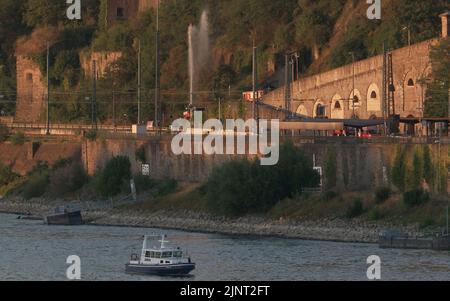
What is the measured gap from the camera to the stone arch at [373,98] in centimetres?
12394

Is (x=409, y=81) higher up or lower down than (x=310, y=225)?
higher up

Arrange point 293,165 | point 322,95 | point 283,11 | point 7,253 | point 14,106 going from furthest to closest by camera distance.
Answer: point 14,106, point 283,11, point 322,95, point 293,165, point 7,253

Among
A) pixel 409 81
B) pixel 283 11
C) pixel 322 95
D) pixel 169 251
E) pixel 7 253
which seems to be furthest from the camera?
pixel 283 11

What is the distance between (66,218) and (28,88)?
179 feet

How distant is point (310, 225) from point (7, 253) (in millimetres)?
15613

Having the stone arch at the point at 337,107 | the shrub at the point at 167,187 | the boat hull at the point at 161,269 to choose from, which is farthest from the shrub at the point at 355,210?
the stone arch at the point at 337,107

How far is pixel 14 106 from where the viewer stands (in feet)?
556

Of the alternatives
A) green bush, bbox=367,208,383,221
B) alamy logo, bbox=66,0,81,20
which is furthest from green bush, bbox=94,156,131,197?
alamy logo, bbox=66,0,81,20

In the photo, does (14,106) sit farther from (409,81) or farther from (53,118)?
(409,81)

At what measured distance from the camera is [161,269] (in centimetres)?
8669

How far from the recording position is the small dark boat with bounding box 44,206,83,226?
113250 millimetres

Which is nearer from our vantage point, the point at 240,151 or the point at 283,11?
the point at 240,151

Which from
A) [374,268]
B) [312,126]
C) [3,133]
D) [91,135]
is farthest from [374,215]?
[3,133]
